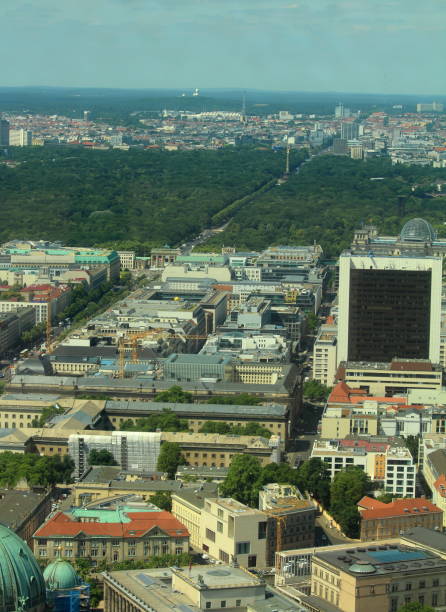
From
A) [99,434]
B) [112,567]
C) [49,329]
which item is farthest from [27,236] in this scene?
[112,567]

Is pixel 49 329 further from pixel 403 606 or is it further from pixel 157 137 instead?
pixel 157 137

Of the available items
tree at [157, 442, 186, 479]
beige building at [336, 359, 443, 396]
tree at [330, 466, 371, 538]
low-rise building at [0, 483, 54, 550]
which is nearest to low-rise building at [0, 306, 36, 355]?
beige building at [336, 359, 443, 396]

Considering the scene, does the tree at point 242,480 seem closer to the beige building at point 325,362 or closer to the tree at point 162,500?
the tree at point 162,500

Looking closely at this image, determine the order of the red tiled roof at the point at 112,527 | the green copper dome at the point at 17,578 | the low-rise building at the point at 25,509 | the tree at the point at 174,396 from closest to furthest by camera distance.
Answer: the green copper dome at the point at 17,578
the red tiled roof at the point at 112,527
the low-rise building at the point at 25,509
the tree at the point at 174,396

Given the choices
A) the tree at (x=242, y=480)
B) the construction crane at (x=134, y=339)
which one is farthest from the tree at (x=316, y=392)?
the tree at (x=242, y=480)

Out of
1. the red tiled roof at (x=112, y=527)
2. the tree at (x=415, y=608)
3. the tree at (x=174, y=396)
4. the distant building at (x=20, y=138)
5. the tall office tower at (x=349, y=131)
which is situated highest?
the tall office tower at (x=349, y=131)

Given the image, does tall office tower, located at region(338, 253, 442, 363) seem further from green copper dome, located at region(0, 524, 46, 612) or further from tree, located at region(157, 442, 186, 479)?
green copper dome, located at region(0, 524, 46, 612)

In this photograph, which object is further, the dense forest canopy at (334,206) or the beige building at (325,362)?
the dense forest canopy at (334,206)
